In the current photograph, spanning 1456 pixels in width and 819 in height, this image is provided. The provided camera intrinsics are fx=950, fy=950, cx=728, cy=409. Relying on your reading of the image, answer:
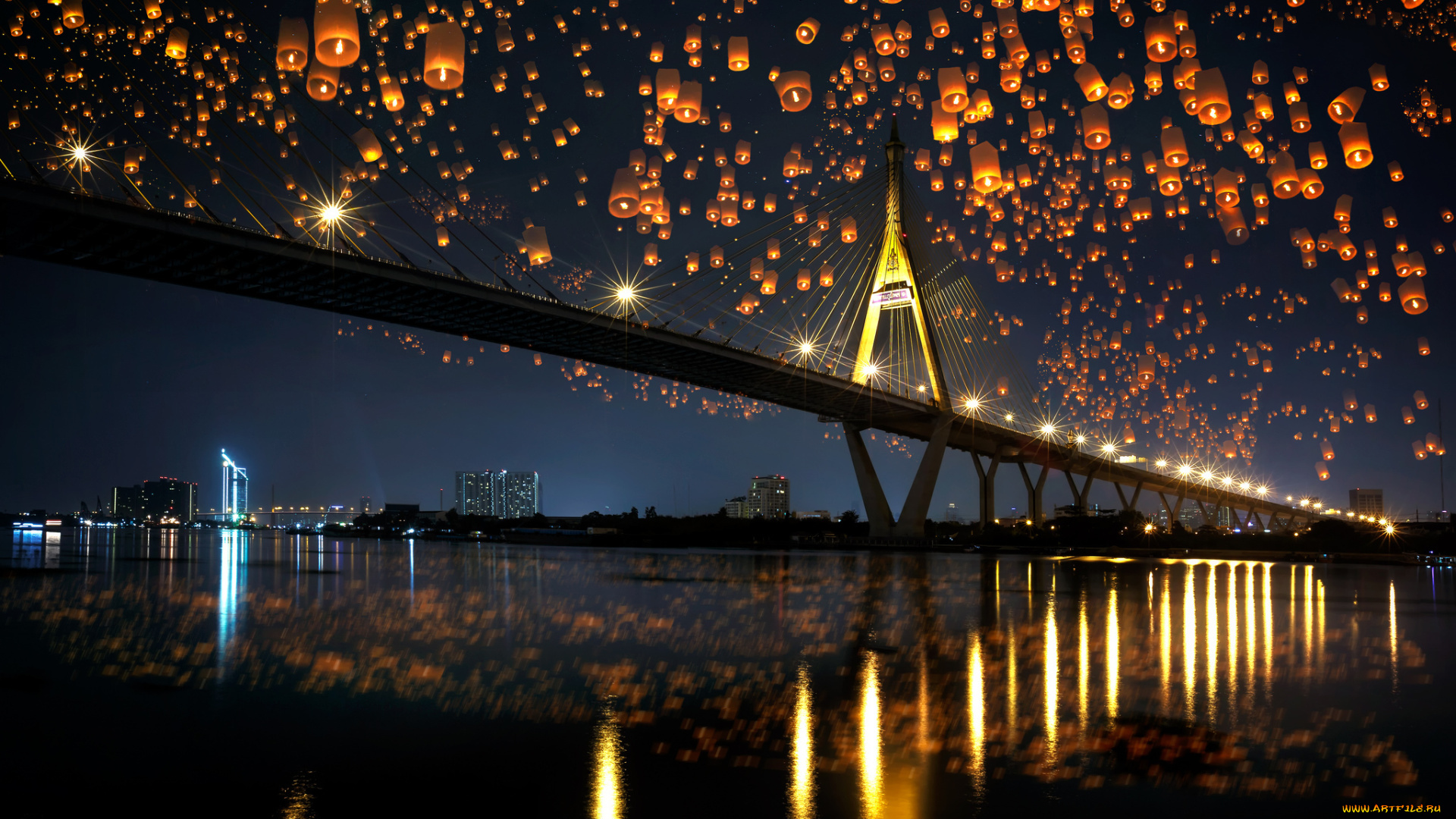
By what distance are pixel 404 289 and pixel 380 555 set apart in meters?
23.8

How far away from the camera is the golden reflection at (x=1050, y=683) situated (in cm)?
809

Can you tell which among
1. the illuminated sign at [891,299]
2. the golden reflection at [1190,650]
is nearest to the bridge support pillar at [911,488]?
the illuminated sign at [891,299]

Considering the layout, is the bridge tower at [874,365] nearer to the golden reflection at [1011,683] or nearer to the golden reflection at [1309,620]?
the golden reflection at [1309,620]

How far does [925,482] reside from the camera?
194ft

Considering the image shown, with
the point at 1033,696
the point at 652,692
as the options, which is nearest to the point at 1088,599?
the point at 1033,696

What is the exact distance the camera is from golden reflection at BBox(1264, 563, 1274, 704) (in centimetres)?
1099

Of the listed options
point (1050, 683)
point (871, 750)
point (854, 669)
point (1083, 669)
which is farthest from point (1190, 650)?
point (871, 750)

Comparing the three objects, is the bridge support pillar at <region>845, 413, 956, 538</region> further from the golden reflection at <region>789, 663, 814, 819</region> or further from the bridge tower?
the golden reflection at <region>789, 663, 814, 819</region>

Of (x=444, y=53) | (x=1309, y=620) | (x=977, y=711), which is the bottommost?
(x=1309, y=620)

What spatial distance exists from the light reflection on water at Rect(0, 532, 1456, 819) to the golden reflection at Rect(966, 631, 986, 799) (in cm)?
5

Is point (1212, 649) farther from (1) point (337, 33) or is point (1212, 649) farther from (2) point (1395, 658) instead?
(1) point (337, 33)

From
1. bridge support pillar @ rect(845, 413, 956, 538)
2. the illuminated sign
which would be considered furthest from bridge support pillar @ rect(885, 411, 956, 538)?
the illuminated sign

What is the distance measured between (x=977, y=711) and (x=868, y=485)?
173 feet

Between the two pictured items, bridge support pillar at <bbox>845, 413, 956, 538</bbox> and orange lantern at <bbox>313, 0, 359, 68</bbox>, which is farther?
bridge support pillar at <bbox>845, 413, 956, 538</bbox>
